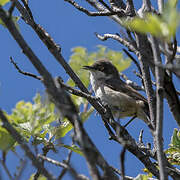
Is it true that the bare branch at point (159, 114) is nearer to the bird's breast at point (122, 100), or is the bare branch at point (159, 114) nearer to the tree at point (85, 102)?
the tree at point (85, 102)

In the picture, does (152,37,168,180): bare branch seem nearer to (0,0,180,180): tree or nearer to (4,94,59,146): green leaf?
(0,0,180,180): tree

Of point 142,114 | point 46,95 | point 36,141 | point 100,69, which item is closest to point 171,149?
point 36,141

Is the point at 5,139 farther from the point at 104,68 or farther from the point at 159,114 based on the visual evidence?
the point at 104,68

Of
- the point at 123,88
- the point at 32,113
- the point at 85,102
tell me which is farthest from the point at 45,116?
the point at 123,88

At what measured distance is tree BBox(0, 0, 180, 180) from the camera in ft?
5.33

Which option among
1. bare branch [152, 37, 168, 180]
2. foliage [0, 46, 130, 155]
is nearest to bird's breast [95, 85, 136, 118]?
foliage [0, 46, 130, 155]

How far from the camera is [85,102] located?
3.12 meters

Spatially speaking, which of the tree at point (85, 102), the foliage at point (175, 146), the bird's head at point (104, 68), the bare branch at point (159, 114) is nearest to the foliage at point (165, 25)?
the tree at point (85, 102)

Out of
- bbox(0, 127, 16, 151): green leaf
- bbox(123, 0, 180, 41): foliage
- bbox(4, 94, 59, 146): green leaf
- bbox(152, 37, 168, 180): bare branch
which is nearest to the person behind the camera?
bbox(123, 0, 180, 41): foliage

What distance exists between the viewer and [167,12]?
160cm

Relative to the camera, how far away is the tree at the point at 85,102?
162cm

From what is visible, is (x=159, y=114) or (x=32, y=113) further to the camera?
(x=32, y=113)

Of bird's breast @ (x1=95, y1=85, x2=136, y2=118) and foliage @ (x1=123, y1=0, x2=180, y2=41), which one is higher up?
bird's breast @ (x1=95, y1=85, x2=136, y2=118)

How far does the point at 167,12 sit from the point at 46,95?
776 millimetres
